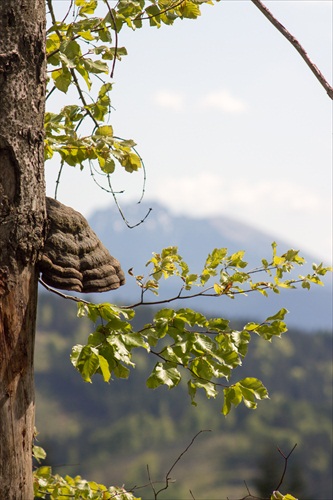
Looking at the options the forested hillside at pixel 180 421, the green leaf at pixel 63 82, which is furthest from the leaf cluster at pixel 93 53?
the forested hillside at pixel 180 421

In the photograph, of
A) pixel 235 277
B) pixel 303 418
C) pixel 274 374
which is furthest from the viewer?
pixel 274 374

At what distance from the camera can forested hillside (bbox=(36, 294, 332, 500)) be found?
100 meters

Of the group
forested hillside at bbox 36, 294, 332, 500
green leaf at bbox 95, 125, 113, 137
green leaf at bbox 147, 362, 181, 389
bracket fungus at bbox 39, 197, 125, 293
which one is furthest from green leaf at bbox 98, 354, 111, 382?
forested hillside at bbox 36, 294, 332, 500

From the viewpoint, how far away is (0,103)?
4.52 meters

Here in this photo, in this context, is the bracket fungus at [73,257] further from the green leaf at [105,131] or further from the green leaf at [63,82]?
the green leaf at [63,82]

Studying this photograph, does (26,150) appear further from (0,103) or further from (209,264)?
(209,264)

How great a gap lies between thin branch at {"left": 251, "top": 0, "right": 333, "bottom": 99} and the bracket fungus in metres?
1.87

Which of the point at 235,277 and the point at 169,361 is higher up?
the point at 235,277

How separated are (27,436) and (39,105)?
213 cm

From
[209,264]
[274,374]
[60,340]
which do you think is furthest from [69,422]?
[209,264]

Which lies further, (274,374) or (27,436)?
(274,374)

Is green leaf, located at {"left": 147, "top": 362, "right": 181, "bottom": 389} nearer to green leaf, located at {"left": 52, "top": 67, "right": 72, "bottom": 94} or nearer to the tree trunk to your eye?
the tree trunk

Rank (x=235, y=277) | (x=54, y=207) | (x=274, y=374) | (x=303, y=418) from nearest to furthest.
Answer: (x=54, y=207) < (x=235, y=277) < (x=303, y=418) < (x=274, y=374)

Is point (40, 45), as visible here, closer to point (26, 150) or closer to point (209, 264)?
point (26, 150)
